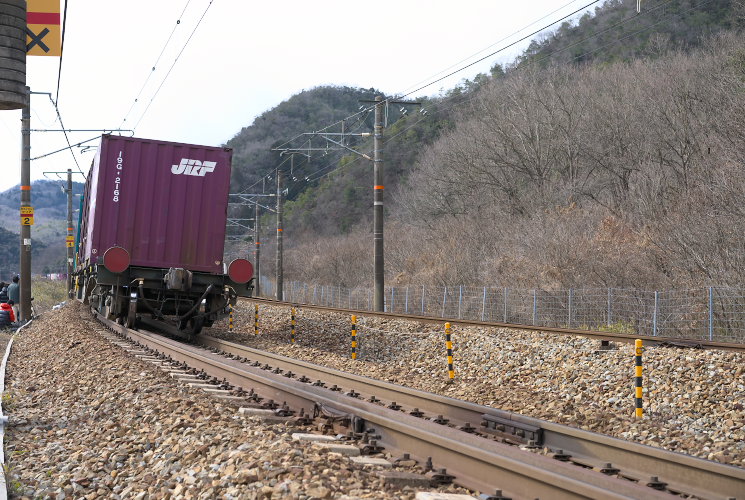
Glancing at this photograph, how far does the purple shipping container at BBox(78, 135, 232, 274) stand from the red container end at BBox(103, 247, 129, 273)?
18.2 inches

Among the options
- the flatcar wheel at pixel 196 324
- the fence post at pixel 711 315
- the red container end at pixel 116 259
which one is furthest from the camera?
the flatcar wheel at pixel 196 324

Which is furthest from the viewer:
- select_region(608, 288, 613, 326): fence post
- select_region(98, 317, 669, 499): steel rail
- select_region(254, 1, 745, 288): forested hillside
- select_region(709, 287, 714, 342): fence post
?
select_region(254, 1, 745, 288): forested hillside

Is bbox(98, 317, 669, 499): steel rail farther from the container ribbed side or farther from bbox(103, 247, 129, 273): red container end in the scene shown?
bbox(103, 247, 129, 273): red container end

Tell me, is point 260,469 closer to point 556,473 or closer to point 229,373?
point 556,473

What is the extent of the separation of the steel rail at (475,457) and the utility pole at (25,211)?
63.9 feet

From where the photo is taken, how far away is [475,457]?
545 centimetres

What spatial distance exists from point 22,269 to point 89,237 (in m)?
10.2

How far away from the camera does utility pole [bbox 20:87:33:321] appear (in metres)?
25.3

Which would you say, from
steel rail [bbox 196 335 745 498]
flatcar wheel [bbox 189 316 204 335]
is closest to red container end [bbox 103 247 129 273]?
flatcar wheel [bbox 189 316 204 335]

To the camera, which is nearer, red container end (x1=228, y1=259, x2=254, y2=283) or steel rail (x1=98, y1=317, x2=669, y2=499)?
steel rail (x1=98, y1=317, x2=669, y2=499)

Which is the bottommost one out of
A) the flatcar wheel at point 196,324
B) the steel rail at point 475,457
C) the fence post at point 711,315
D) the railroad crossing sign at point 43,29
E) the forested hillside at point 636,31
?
the steel rail at point 475,457

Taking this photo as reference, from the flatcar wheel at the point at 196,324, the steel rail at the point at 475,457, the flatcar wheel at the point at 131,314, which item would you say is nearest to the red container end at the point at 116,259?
the flatcar wheel at the point at 131,314

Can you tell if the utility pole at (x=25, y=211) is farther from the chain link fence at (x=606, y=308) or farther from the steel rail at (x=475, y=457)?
the steel rail at (x=475, y=457)

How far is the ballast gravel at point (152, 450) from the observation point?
5.12m
